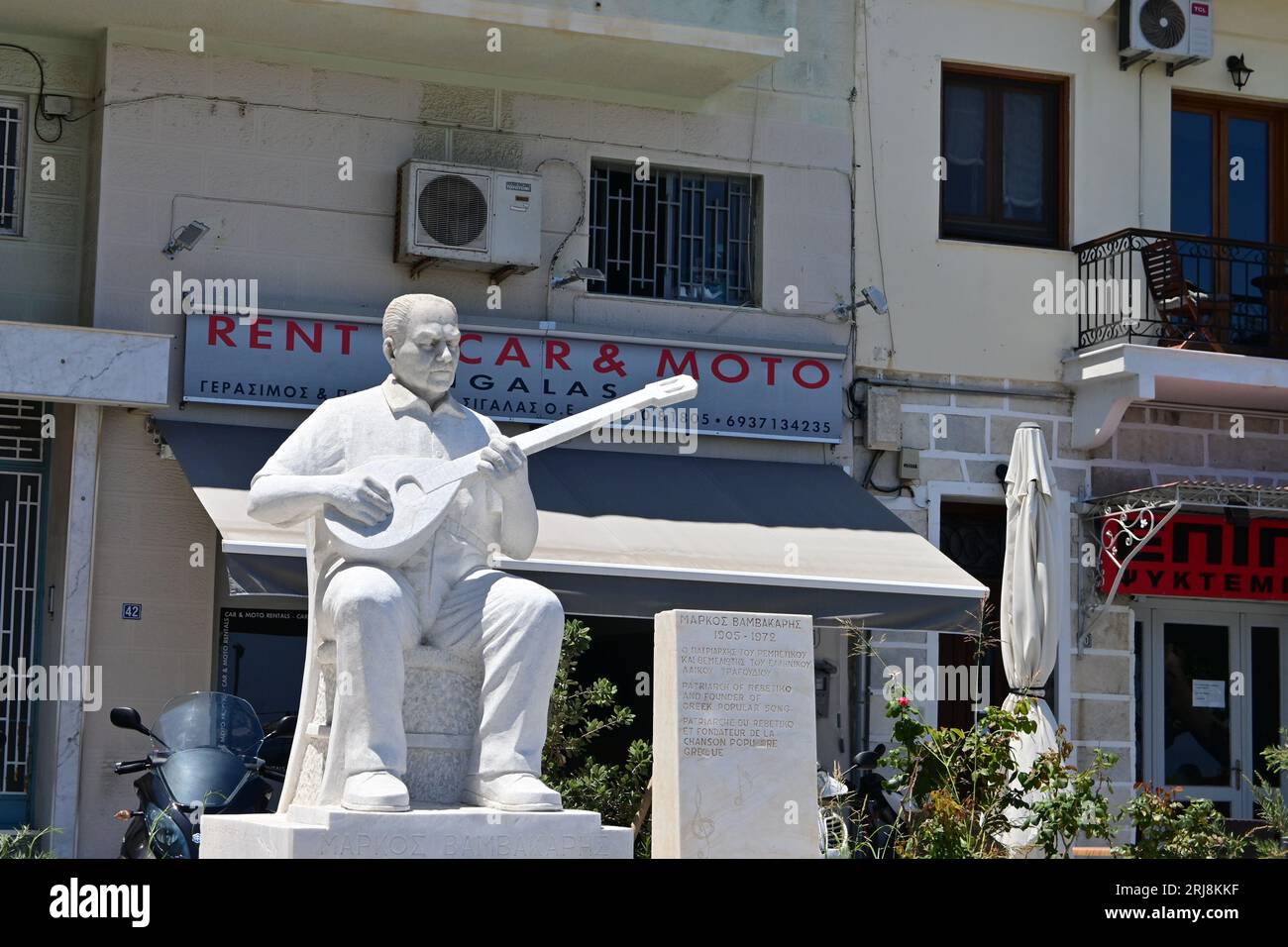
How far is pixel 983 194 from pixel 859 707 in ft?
12.9

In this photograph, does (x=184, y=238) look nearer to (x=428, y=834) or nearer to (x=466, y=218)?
(x=466, y=218)

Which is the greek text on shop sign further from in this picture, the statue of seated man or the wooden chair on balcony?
the statue of seated man

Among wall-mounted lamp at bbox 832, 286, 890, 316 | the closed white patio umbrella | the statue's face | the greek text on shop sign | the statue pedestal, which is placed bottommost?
the statue pedestal

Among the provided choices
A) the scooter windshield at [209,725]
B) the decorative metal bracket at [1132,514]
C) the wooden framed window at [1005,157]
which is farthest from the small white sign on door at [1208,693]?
the scooter windshield at [209,725]

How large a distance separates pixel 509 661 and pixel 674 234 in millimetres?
7765

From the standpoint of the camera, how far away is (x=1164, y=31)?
1536 cm

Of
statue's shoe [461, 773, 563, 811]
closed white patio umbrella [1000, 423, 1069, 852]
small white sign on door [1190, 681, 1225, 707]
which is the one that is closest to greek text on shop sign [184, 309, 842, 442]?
closed white patio umbrella [1000, 423, 1069, 852]

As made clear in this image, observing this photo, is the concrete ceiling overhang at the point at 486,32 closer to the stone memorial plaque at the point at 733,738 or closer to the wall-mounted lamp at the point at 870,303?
the wall-mounted lamp at the point at 870,303

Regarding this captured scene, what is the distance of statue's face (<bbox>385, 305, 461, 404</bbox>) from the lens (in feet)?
25.1

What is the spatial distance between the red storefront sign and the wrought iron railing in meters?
1.28

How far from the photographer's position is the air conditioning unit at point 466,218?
44.0 feet
